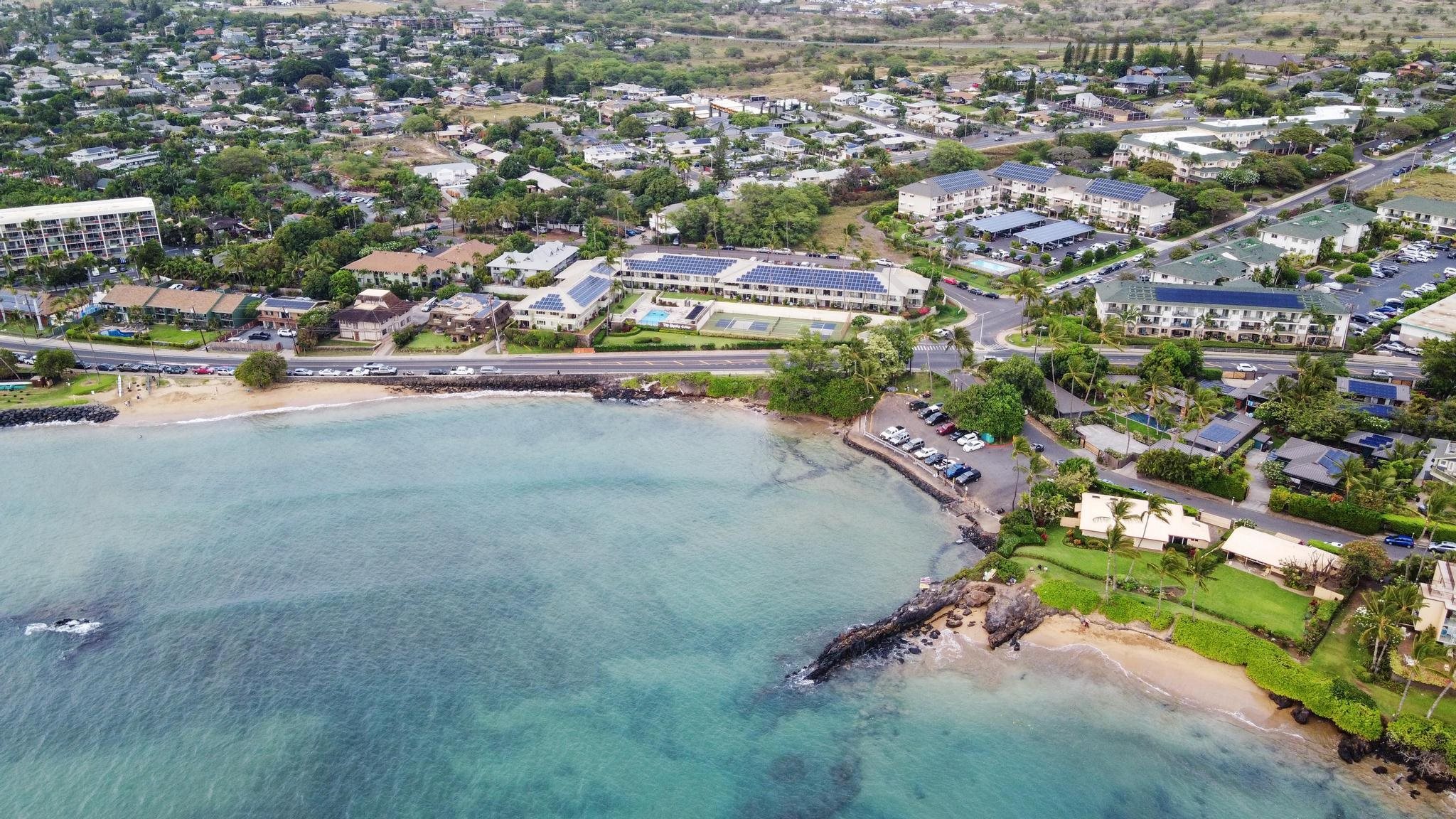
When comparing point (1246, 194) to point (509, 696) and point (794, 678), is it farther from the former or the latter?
point (509, 696)

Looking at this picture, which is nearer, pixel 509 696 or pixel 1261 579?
pixel 509 696

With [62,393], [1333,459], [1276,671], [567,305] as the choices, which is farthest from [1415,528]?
[62,393]

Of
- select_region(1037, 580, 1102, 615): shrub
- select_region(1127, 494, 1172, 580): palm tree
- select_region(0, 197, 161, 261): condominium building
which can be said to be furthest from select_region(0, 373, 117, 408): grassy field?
select_region(1127, 494, 1172, 580): palm tree

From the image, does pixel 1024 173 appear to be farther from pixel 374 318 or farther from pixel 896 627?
pixel 896 627

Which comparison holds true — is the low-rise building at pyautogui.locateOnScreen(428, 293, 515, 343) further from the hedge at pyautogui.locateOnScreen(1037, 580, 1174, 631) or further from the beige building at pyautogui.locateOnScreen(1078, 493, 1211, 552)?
the hedge at pyautogui.locateOnScreen(1037, 580, 1174, 631)

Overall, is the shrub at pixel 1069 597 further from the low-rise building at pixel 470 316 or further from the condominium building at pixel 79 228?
the condominium building at pixel 79 228

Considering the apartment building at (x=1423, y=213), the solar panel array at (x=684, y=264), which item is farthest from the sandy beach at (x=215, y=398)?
the apartment building at (x=1423, y=213)

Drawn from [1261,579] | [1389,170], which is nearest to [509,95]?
[1389,170]
